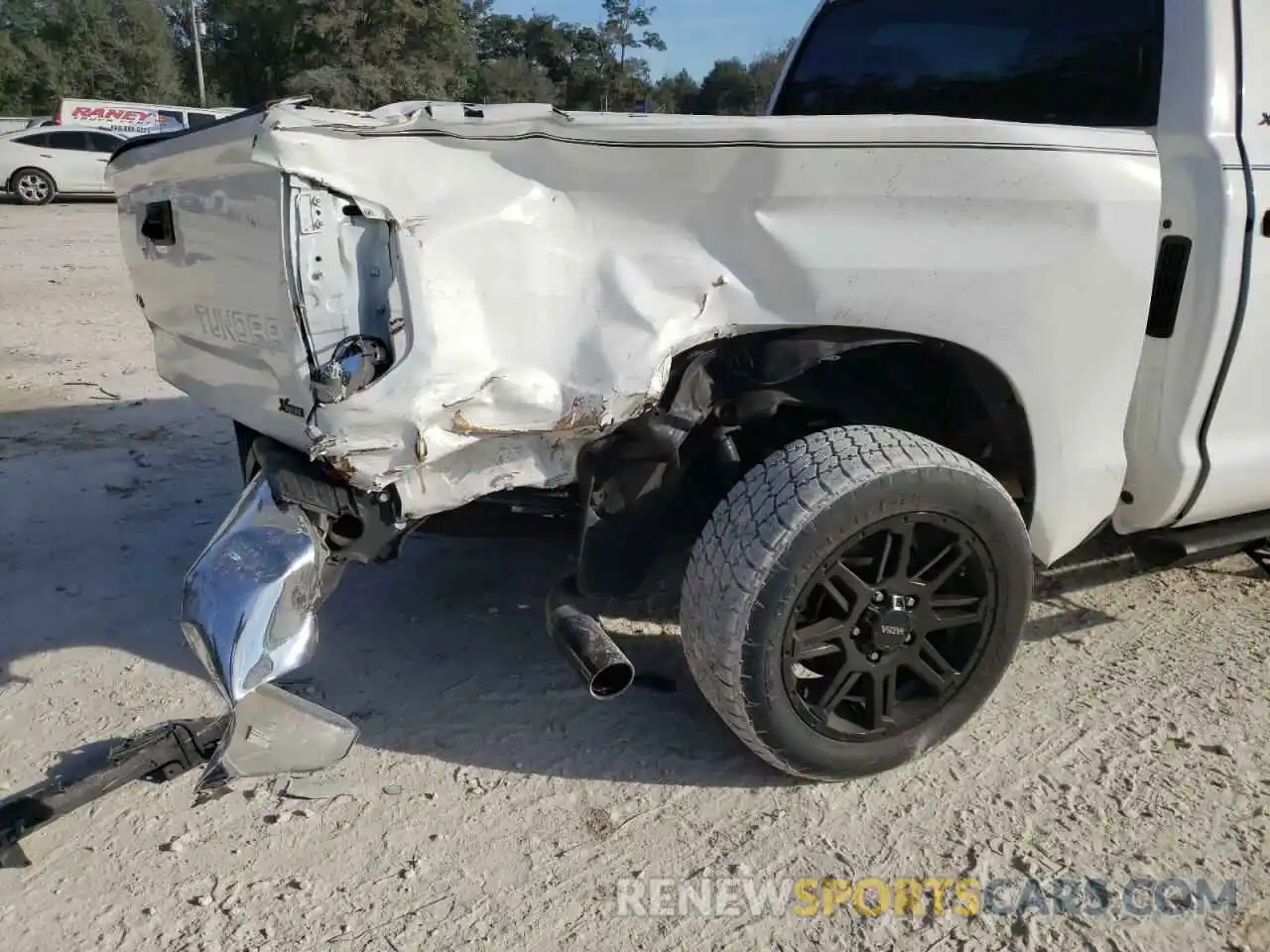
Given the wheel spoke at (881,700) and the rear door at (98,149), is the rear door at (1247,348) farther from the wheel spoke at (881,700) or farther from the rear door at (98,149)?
the rear door at (98,149)

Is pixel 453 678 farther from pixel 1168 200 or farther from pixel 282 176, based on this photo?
pixel 1168 200

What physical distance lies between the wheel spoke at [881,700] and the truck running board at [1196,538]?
1.10 metres

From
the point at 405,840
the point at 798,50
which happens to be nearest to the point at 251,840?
the point at 405,840

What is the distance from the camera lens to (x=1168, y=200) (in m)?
2.76

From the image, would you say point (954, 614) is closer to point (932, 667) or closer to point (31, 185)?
point (932, 667)

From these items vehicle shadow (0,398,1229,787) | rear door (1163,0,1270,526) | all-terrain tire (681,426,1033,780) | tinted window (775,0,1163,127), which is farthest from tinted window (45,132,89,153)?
rear door (1163,0,1270,526)

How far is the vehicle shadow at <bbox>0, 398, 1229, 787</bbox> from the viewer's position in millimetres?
2994

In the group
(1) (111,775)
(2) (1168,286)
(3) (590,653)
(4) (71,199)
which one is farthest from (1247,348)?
(4) (71,199)

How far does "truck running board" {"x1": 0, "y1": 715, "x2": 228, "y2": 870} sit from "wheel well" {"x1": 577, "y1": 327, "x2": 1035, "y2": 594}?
106 centimetres

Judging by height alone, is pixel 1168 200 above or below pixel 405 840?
above

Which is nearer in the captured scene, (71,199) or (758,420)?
(758,420)

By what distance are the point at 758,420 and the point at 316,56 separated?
4709 centimetres

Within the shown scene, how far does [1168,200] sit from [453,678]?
2.45m

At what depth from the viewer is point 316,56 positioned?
146 feet
